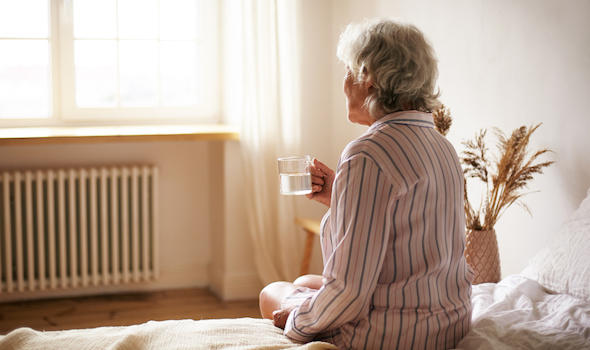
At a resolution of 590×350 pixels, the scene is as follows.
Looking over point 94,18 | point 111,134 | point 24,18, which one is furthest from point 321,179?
point 24,18

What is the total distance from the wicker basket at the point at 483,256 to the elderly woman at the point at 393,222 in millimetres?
540

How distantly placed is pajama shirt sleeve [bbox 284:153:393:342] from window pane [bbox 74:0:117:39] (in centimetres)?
235

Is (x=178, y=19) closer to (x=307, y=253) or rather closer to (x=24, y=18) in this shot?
(x=24, y=18)

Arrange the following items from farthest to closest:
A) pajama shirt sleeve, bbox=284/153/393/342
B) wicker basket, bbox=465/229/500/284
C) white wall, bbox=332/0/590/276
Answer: wicker basket, bbox=465/229/500/284
white wall, bbox=332/0/590/276
pajama shirt sleeve, bbox=284/153/393/342

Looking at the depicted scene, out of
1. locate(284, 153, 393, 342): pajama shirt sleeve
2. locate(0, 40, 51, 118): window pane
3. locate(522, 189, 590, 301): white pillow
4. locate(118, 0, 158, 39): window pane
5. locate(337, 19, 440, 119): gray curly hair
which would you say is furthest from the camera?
locate(118, 0, 158, 39): window pane

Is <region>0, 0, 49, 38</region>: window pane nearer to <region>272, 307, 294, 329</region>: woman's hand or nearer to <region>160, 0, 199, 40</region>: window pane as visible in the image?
<region>160, 0, 199, 40</region>: window pane

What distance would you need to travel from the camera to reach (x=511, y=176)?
7.02ft

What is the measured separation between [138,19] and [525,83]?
2.08 meters

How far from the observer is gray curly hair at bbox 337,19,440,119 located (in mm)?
1577

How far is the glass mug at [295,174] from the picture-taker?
181 centimetres

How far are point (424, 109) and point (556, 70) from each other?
712mm

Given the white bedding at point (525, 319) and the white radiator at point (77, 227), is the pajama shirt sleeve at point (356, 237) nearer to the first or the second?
the white bedding at point (525, 319)

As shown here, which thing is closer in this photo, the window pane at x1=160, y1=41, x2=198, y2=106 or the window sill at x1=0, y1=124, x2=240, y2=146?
the window sill at x1=0, y1=124, x2=240, y2=146

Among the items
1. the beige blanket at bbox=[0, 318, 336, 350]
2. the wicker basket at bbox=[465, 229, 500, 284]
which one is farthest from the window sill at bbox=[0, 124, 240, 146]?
the beige blanket at bbox=[0, 318, 336, 350]
